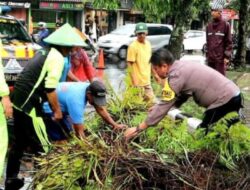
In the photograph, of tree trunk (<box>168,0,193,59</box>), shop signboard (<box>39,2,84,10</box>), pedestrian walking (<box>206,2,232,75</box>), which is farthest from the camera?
shop signboard (<box>39,2,84,10</box>)

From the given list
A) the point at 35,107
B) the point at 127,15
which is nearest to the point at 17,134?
the point at 35,107

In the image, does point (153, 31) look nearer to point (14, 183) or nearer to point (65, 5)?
point (65, 5)

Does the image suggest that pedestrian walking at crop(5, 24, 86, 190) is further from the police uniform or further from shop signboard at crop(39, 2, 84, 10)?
shop signboard at crop(39, 2, 84, 10)

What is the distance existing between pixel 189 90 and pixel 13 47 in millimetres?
5884

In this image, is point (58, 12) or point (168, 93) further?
point (58, 12)

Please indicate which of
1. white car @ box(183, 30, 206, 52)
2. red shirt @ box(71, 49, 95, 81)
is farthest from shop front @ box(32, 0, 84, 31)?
red shirt @ box(71, 49, 95, 81)

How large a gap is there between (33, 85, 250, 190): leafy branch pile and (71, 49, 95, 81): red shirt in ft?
11.1

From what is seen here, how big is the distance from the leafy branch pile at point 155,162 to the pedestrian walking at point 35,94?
99 centimetres

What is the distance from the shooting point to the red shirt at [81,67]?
836 cm

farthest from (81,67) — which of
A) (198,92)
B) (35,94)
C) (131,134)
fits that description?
(131,134)

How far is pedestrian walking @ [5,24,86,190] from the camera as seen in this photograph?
5715 millimetres

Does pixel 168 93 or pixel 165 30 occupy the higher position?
pixel 168 93

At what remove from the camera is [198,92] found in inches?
204

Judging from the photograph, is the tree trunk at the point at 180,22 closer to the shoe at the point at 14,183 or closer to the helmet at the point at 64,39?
the helmet at the point at 64,39
